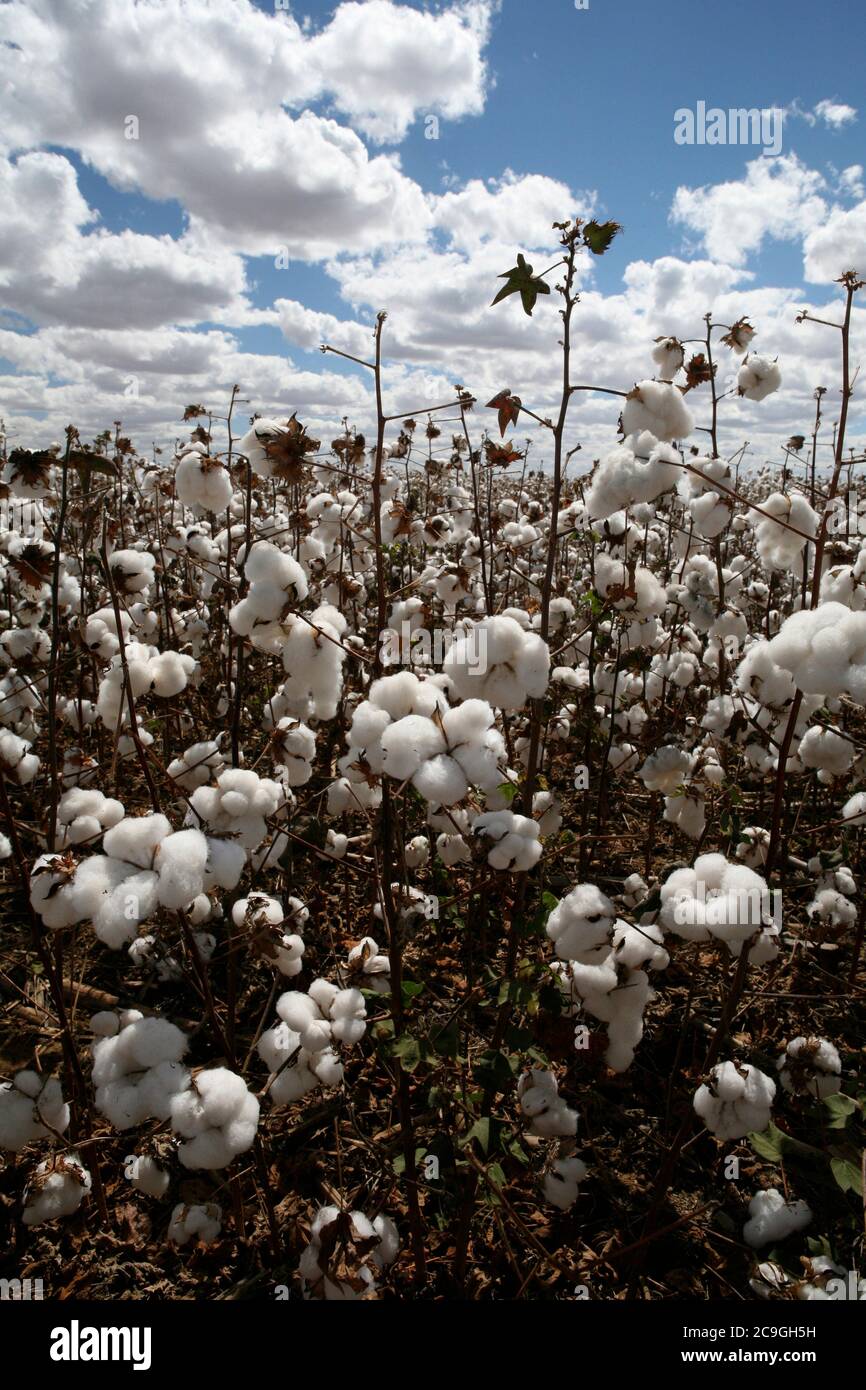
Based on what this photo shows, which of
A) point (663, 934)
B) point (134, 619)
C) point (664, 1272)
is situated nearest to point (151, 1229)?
point (664, 1272)

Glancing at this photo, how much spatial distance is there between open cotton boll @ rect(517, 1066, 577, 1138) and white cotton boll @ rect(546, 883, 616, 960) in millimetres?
689

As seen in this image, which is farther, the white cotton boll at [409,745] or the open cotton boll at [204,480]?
the open cotton boll at [204,480]

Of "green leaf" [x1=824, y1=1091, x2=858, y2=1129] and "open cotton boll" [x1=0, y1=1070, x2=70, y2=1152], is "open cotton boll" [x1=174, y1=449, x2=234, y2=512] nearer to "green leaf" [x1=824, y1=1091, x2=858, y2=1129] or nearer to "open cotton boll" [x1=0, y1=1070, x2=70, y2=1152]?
"open cotton boll" [x1=0, y1=1070, x2=70, y2=1152]

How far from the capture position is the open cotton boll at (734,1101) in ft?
6.82

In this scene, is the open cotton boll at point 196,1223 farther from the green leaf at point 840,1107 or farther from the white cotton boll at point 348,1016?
the green leaf at point 840,1107

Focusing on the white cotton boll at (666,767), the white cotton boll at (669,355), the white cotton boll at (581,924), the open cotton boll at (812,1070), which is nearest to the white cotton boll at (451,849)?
the white cotton boll at (666,767)

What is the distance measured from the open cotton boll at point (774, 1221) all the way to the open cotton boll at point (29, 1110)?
7.42 feet

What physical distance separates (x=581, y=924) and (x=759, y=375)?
3227mm

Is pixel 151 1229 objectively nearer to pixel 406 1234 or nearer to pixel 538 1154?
pixel 406 1234

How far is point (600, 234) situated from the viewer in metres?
1.96

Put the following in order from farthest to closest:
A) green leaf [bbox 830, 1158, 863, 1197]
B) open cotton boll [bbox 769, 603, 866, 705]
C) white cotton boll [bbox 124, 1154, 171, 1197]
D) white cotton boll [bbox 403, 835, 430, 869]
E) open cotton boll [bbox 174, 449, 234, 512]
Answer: white cotton boll [bbox 403, 835, 430, 869] → open cotton boll [bbox 174, 449, 234, 512] → white cotton boll [bbox 124, 1154, 171, 1197] → green leaf [bbox 830, 1158, 863, 1197] → open cotton boll [bbox 769, 603, 866, 705]

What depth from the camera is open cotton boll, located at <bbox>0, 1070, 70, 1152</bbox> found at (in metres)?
2.22

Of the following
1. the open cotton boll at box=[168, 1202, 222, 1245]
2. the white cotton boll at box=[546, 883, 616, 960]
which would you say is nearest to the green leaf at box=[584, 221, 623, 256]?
the white cotton boll at box=[546, 883, 616, 960]

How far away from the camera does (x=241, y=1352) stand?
1.78 metres
